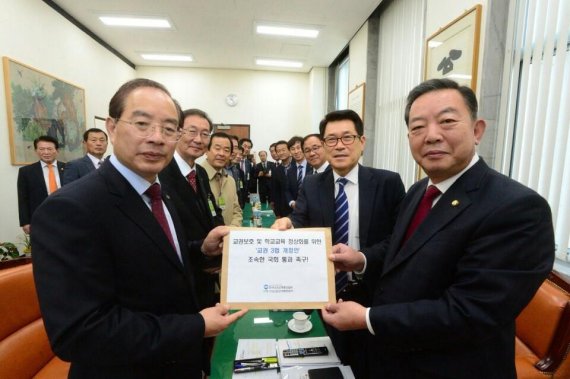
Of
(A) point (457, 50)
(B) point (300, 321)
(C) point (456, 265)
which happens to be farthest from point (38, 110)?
(C) point (456, 265)

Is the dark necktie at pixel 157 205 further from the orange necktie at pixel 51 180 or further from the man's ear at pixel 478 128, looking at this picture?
the orange necktie at pixel 51 180

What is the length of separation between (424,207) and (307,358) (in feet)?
2.56

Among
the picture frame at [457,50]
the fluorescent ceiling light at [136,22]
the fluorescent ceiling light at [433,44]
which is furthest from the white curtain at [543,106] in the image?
the fluorescent ceiling light at [136,22]

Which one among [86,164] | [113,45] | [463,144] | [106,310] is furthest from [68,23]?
[463,144]

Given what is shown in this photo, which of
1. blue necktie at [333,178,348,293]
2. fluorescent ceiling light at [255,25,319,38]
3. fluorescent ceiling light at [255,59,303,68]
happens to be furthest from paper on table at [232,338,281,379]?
fluorescent ceiling light at [255,59,303,68]

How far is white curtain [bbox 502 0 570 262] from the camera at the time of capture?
1.93 m

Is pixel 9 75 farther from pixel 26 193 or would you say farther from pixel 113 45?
pixel 113 45

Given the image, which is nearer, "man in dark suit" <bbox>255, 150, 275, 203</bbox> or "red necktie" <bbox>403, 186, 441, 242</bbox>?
"red necktie" <bbox>403, 186, 441, 242</bbox>

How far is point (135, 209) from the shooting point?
957 mm

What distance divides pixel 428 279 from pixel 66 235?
1088mm

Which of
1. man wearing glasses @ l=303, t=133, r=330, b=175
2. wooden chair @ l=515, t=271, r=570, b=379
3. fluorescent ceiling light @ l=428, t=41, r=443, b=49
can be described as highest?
fluorescent ceiling light @ l=428, t=41, r=443, b=49

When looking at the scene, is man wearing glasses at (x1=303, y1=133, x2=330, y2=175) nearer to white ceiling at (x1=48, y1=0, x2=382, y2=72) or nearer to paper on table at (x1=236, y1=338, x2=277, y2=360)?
white ceiling at (x1=48, y1=0, x2=382, y2=72)

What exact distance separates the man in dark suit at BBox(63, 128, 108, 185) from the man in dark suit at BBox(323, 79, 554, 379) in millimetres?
3804

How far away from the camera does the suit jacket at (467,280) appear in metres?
0.85
